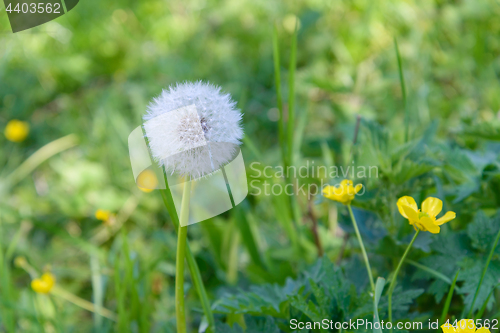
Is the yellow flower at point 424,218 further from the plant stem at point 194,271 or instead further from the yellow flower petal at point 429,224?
the plant stem at point 194,271

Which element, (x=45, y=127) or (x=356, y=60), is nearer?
(x=356, y=60)

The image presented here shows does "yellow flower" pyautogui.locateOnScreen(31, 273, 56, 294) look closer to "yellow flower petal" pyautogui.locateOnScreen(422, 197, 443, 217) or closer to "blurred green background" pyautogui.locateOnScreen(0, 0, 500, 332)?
"blurred green background" pyautogui.locateOnScreen(0, 0, 500, 332)

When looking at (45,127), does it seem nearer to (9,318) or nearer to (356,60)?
(9,318)

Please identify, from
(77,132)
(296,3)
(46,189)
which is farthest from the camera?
(296,3)

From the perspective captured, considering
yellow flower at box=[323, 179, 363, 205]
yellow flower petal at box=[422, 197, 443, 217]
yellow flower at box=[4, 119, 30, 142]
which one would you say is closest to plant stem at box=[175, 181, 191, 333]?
yellow flower at box=[323, 179, 363, 205]

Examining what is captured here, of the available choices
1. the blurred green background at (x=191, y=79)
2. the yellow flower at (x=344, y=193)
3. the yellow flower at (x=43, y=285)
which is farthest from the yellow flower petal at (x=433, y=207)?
the yellow flower at (x=43, y=285)

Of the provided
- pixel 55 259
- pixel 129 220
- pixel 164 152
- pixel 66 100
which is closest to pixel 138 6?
Result: pixel 66 100

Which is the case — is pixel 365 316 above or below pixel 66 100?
below
